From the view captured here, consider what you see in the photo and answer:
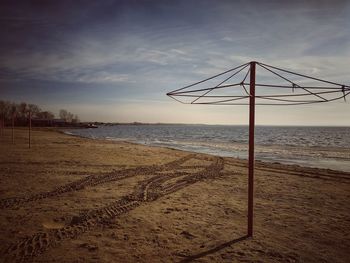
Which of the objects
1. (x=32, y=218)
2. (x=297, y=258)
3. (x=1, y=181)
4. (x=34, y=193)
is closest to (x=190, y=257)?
(x=297, y=258)

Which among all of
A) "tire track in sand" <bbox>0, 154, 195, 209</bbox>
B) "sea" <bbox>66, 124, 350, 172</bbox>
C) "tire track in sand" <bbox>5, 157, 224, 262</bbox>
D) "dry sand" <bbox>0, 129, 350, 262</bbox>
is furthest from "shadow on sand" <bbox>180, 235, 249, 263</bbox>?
"sea" <bbox>66, 124, 350, 172</bbox>

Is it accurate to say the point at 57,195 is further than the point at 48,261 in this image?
Yes

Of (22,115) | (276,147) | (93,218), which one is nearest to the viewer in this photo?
(93,218)

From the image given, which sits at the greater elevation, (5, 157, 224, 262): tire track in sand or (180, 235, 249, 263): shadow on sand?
(5, 157, 224, 262): tire track in sand

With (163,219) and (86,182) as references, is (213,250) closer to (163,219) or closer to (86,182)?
(163,219)

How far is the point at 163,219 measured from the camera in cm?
745

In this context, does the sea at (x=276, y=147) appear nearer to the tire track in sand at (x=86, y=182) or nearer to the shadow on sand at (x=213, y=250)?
the tire track in sand at (x=86, y=182)

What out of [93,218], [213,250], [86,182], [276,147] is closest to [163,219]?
[93,218]

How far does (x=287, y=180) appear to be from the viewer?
1384cm

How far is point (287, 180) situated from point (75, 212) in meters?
11.0

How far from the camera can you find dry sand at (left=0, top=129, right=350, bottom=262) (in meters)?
5.52

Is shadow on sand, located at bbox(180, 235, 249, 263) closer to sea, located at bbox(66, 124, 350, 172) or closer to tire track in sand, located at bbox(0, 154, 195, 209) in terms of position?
tire track in sand, located at bbox(0, 154, 195, 209)

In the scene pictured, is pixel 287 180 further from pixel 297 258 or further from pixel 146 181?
pixel 297 258

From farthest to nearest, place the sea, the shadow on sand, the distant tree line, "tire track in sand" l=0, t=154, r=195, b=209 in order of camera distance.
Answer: the distant tree line
the sea
"tire track in sand" l=0, t=154, r=195, b=209
the shadow on sand
